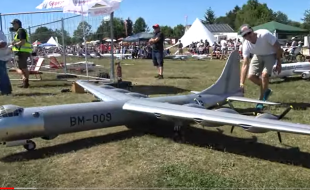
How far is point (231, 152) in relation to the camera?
6004 millimetres

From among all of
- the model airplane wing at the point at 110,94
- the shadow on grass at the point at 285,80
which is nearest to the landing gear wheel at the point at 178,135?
the model airplane wing at the point at 110,94

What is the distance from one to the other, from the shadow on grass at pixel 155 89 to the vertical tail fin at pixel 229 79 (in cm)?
314

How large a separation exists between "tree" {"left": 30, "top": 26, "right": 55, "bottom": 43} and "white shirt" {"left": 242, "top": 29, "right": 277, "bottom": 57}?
33.8ft

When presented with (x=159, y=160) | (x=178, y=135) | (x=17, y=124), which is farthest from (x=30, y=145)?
(x=178, y=135)

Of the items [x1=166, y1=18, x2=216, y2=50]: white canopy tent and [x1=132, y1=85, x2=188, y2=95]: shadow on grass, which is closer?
[x1=132, y1=85, x2=188, y2=95]: shadow on grass

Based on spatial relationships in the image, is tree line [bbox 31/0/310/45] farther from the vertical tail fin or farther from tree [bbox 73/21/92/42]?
the vertical tail fin

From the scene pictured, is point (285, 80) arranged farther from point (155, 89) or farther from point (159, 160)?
point (159, 160)

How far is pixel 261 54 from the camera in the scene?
29.8ft

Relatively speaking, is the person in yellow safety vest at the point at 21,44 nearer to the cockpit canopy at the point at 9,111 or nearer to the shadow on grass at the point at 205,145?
the shadow on grass at the point at 205,145

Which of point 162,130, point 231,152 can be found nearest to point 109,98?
point 162,130

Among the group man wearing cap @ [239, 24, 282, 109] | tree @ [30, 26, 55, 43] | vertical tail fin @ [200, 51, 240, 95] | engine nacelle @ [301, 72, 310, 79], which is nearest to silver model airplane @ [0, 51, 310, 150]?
vertical tail fin @ [200, 51, 240, 95]

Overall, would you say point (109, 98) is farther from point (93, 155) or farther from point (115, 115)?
point (93, 155)

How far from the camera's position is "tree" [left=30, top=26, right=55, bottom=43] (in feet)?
54.0

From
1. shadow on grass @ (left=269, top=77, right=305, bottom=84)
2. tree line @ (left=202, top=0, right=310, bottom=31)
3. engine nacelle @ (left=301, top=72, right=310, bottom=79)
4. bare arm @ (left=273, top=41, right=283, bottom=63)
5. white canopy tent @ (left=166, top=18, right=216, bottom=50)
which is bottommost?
shadow on grass @ (left=269, top=77, right=305, bottom=84)
